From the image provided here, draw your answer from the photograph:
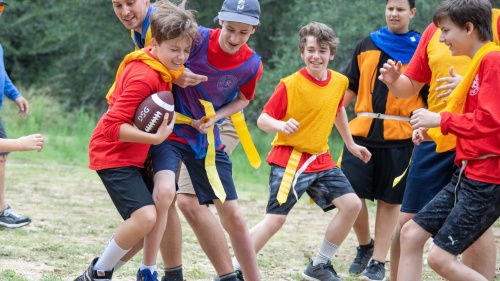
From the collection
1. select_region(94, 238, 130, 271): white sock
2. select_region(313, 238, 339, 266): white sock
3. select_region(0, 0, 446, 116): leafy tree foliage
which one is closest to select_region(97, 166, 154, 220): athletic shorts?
select_region(94, 238, 130, 271): white sock

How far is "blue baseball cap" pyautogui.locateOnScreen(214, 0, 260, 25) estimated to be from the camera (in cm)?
561

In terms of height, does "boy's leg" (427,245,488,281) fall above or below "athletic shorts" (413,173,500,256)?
below

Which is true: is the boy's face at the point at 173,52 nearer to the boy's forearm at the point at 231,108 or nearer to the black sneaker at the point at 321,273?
the boy's forearm at the point at 231,108

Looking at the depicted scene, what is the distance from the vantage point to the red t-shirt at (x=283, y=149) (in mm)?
6672

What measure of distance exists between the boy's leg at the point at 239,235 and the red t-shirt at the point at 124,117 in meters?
0.64

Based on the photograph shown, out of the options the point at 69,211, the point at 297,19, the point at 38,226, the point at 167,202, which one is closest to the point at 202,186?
the point at 167,202

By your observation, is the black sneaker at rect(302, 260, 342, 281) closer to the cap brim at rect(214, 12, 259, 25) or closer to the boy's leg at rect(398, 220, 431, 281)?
the boy's leg at rect(398, 220, 431, 281)

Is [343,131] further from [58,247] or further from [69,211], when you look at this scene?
[69,211]

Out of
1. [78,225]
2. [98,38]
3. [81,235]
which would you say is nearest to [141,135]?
[81,235]

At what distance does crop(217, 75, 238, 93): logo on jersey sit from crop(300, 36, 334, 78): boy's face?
115cm

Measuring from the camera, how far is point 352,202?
261 inches

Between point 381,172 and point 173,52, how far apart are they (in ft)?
8.87

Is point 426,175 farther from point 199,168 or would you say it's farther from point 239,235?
point 199,168

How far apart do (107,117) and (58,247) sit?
270 cm
